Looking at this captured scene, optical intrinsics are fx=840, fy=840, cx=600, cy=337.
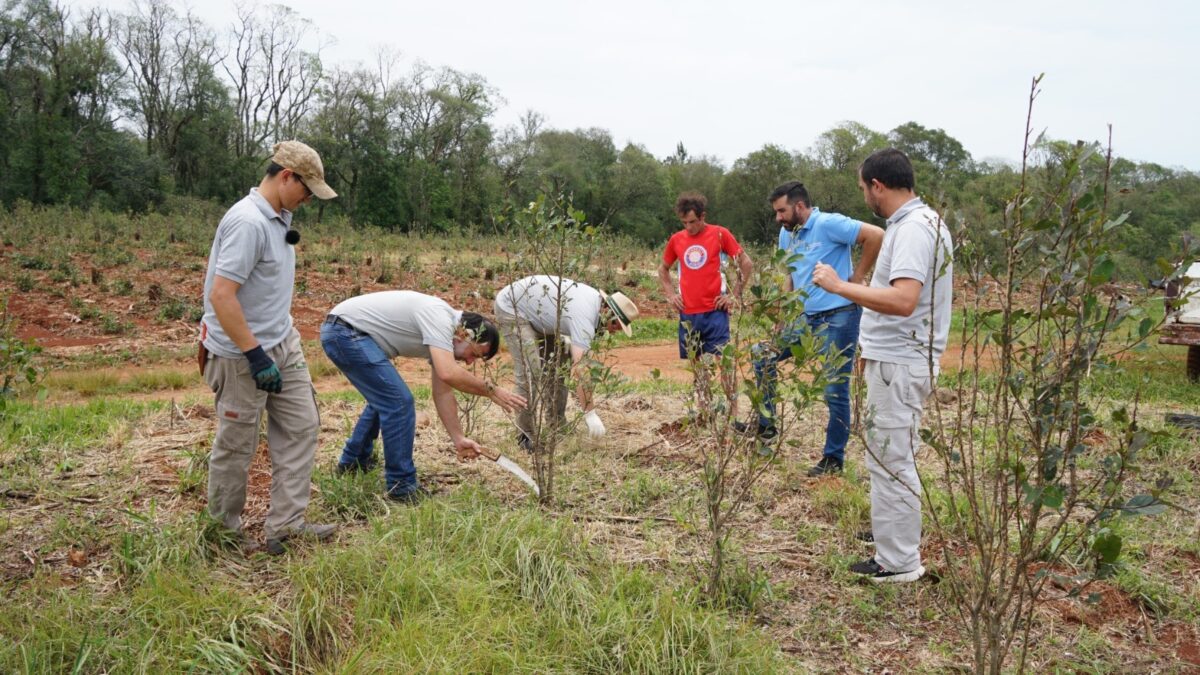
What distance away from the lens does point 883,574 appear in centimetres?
336

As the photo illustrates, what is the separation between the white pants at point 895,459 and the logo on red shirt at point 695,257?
2.61m

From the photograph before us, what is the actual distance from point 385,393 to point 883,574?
2356 millimetres

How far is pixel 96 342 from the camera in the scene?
32.8 feet

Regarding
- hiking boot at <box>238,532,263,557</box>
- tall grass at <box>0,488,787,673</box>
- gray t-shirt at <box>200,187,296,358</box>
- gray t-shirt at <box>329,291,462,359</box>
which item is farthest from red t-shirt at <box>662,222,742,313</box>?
hiking boot at <box>238,532,263,557</box>

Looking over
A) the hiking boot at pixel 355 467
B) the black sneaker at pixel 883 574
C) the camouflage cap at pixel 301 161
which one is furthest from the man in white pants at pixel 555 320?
the black sneaker at pixel 883 574

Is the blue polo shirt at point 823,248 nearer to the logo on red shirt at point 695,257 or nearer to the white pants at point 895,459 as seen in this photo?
the logo on red shirt at point 695,257

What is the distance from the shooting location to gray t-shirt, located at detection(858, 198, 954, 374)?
3.03 metres

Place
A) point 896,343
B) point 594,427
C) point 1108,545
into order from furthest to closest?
point 594,427, point 896,343, point 1108,545

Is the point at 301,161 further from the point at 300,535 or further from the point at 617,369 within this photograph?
the point at 617,369

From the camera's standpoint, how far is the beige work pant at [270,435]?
10.7ft

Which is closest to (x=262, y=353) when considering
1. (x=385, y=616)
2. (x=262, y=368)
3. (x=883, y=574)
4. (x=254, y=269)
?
(x=262, y=368)

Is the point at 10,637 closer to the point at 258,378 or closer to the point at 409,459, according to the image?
the point at 258,378

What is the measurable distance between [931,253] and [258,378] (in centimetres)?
255

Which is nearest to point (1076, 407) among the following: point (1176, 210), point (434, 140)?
point (1176, 210)
